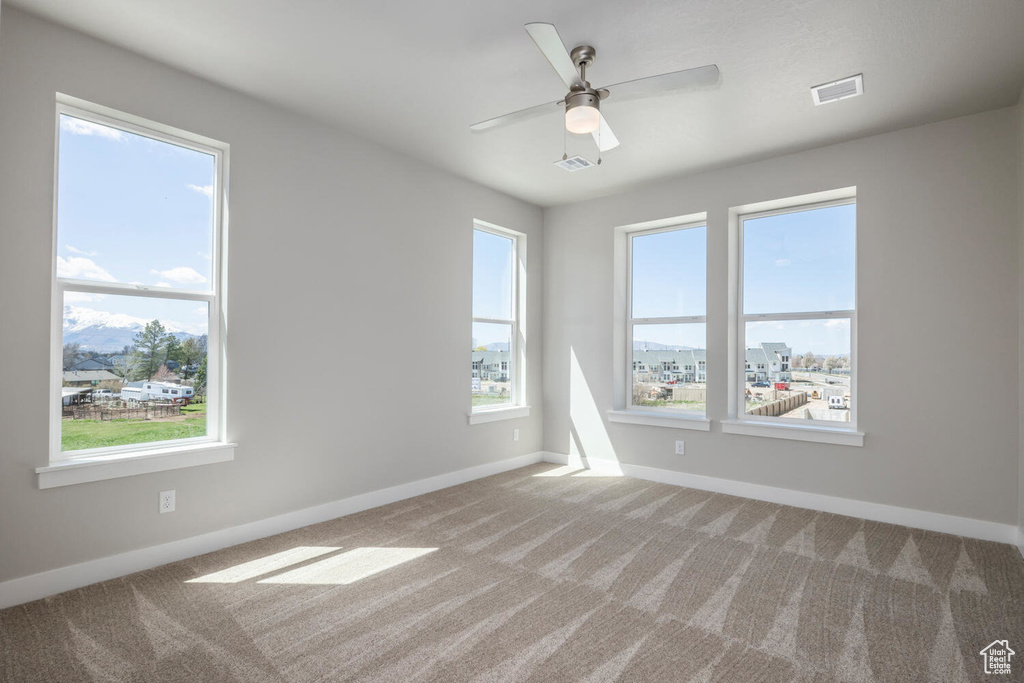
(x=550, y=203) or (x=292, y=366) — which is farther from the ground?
(x=550, y=203)

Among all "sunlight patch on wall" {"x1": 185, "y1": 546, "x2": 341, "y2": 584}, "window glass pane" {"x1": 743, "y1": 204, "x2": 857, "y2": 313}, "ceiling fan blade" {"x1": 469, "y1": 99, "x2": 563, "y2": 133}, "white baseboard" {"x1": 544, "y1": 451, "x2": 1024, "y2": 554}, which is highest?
"ceiling fan blade" {"x1": 469, "y1": 99, "x2": 563, "y2": 133}

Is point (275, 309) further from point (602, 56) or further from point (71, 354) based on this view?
point (602, 56)

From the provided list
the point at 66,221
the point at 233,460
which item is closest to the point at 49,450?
the point at 233,460

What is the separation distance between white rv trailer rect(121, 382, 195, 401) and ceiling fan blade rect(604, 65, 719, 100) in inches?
115

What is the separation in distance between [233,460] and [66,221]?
156cm

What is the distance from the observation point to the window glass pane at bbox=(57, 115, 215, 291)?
2.67m

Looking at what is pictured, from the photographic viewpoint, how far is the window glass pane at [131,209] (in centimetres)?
267

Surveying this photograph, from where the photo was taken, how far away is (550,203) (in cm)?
557

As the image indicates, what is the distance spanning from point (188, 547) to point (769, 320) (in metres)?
4.55

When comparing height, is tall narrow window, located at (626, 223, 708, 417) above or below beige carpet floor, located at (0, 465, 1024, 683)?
above

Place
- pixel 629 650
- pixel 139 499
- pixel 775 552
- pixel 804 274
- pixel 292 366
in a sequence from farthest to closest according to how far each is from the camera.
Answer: pixel 804 274
pixel 292 366
pixel 775 552
pixel 139 499
pixel 629 650

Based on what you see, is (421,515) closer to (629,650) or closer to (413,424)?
(413,424)

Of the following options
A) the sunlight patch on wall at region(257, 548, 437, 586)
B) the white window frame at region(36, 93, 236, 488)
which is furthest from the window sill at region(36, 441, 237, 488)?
the sunlight patch on wall at region(257, 548, 437, 586)

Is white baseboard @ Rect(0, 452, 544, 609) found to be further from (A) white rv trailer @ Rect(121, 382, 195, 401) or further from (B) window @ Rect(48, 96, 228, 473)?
(A) white rv trailer @ Rect(121, 382, 195, 401)
